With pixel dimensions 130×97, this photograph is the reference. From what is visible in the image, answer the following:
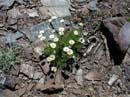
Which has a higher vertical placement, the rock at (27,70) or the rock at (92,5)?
the rock at (92,5)

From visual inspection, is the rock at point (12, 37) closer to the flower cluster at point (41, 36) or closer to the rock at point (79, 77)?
the flower cluster at point (41, 36)

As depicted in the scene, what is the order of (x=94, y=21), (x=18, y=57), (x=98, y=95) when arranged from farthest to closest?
1. (x=94, y=21)
2. (x=18, y=57)
3. (x=98, y=95)

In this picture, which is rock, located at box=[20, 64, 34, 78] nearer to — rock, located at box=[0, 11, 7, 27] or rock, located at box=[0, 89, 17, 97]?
rock, located at box=[0, 89, 17, 97]

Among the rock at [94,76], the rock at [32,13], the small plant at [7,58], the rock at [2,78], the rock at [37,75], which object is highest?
the rock at [32,13]

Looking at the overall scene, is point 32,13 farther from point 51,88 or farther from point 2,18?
point 51,88

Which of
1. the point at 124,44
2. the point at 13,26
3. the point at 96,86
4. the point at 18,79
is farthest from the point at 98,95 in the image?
the point at 13,26

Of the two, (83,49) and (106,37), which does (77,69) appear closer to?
(83,49)

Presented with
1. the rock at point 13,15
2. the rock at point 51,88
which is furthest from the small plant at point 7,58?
the rock at point 13,15
